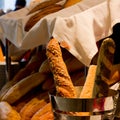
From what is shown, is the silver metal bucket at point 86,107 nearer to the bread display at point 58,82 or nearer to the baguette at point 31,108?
the bread display at point 58,82

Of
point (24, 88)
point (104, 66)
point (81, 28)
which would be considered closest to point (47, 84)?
point (24, 88)

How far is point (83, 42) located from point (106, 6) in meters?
0.12

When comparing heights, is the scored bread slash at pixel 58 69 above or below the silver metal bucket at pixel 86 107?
above

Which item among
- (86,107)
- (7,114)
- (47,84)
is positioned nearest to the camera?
(86,107)

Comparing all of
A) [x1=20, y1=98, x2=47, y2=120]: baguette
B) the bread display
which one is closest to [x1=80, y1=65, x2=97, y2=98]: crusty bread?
the bread display

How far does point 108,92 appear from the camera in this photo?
50 cm

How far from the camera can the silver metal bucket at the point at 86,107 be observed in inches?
18.2

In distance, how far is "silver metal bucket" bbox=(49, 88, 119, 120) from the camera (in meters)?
0.46

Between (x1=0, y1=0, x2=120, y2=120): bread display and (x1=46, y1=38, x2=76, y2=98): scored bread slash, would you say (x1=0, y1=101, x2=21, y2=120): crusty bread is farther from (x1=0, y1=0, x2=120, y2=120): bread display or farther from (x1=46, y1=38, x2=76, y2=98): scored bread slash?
(x1=46, y1=38, x2=76, y2=98): scored bread slash

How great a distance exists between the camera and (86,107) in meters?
0.46

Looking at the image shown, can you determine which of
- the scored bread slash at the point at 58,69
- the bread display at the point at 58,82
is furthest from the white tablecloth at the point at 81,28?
the scored bread slash at the point at 58,69

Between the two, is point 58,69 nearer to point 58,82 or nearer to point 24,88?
point 58,82

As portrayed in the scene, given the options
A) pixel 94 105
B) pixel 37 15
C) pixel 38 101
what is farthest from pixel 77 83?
pixel 94 105

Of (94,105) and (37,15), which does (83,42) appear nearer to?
(94,105)
